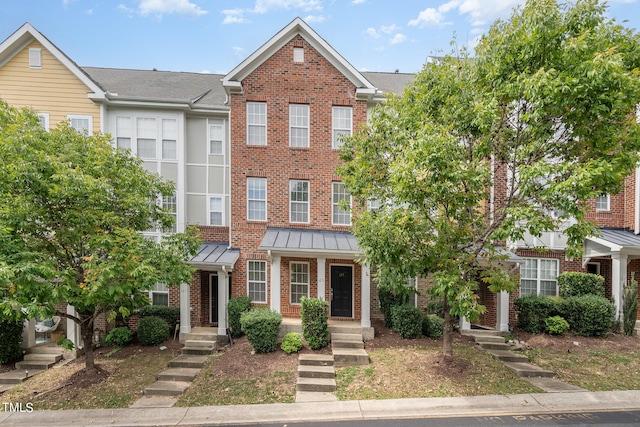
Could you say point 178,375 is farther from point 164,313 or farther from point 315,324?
point 315,324

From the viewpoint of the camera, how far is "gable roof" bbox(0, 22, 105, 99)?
1291 centimetres

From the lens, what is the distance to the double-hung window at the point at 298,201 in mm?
13430

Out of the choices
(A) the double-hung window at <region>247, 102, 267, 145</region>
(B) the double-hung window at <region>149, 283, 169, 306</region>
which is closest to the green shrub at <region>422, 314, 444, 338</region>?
(A) the double-hung window at <region>247, 102, 267, 145</region>

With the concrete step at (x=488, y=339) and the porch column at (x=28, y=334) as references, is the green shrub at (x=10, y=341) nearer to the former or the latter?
the porch column at (x=28, y=334)

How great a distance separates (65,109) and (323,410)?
48.7 ft

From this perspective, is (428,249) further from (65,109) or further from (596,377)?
(65,109)

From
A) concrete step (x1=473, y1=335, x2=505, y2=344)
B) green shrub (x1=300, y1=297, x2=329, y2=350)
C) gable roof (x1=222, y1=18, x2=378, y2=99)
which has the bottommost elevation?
concrete step (x1=473, y1=335, x2=505, y2=344)

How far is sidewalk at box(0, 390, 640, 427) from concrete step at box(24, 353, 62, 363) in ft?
12.7

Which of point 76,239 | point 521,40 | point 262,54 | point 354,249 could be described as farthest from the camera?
point 262,54

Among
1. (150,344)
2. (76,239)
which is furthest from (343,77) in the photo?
(150,344)

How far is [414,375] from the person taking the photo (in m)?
8.69

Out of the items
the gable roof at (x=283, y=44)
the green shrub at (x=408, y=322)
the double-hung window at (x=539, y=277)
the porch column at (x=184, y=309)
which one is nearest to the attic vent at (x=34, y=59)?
the gable roof at (x=283, y=44)

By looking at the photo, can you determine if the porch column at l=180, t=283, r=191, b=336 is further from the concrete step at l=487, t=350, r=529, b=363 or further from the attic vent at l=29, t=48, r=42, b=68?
the attic vent at l=29, t=48, r=42, b=68

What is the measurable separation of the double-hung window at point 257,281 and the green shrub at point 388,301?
4609 millimetres
